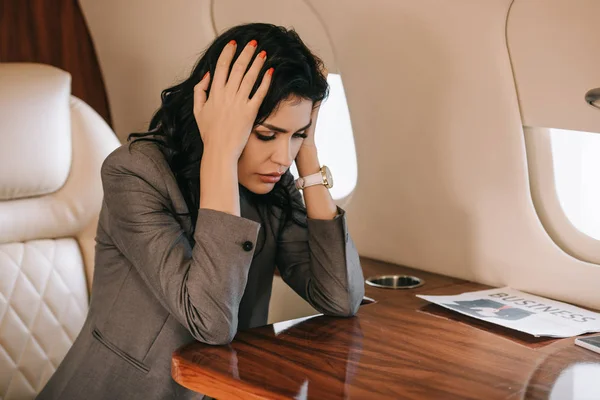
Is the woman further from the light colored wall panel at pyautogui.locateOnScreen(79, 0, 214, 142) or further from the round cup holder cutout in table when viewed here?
the light colored wall panel at pyautogui.locateOnScreen(79, 0, 214, 142)

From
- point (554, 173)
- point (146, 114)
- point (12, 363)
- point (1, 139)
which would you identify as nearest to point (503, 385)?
point (554, 173)

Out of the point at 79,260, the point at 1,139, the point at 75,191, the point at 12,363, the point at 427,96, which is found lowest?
the point at 12,363

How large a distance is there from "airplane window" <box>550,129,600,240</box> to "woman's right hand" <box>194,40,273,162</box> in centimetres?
75

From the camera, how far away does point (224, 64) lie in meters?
1.47

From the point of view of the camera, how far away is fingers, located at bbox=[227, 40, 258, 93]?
145 cm

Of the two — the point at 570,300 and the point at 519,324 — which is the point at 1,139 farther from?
the point at 570,300

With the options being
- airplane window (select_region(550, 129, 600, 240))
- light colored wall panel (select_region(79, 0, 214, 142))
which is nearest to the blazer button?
airplane window (select_region(550, 129, 600, 240))

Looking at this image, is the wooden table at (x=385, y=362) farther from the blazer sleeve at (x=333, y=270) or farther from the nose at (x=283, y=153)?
the nose at (x=283, y=153)

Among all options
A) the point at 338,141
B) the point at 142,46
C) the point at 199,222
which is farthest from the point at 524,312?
the point at 142,46

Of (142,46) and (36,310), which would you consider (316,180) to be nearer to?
(36,310)

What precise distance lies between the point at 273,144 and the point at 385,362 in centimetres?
45

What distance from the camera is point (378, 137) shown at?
213 centimetres

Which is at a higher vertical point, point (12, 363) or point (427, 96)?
point (427, 96)

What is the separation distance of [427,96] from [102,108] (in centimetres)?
131
